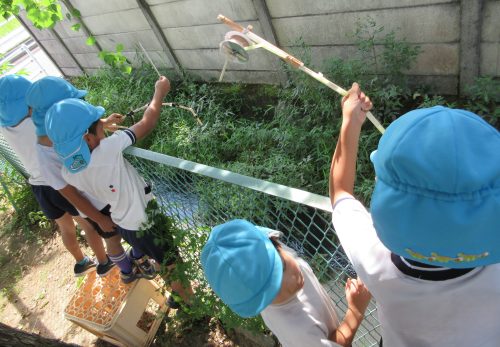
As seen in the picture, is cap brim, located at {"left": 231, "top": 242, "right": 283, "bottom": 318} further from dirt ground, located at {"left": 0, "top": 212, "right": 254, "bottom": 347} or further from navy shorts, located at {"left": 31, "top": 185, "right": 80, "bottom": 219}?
navy shorts, located at {"left": 31, "top": 185, "right": 80, "bottom": 219}

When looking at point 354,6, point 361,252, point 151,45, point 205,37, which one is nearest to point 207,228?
point 361,252

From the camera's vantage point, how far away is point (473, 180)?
30.9 inches

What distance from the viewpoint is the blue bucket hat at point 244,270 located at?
4.26ft

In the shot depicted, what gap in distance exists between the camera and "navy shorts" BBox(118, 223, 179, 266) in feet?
8.65

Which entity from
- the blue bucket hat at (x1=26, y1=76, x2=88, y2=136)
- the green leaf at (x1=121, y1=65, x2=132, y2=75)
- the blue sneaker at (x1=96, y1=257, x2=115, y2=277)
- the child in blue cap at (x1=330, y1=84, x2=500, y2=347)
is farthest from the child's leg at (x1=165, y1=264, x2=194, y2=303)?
the green leaf at (x1=121, y1=65, x2=132, y2=75)

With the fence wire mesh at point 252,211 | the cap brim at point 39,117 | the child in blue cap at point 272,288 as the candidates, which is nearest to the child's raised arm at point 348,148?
the child in blue cap at point 272,288

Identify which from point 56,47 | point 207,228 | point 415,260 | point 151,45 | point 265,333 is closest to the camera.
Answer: point 415,260

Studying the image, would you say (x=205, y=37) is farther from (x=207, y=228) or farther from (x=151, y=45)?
(x=207, y=228)

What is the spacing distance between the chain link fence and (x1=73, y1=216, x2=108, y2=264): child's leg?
70 cm

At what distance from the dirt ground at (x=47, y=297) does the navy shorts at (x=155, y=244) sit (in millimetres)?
619

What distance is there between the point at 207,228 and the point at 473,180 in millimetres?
1848

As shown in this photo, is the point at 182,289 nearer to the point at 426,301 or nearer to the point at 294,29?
the point at 426,301

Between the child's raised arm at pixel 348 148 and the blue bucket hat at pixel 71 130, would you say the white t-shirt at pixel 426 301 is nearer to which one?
the child's raised arm at pixel 348 148

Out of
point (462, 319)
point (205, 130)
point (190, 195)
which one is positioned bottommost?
point (205, 130)
